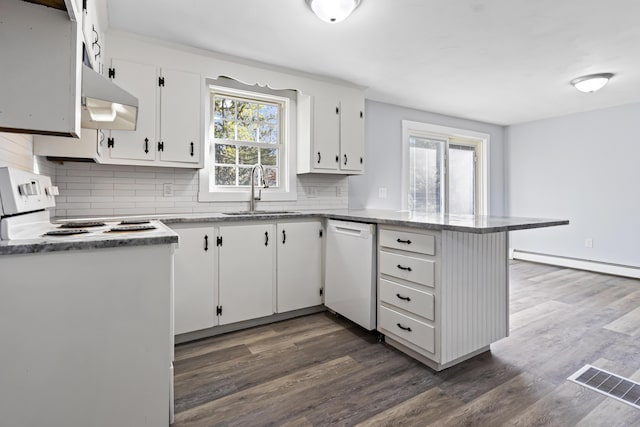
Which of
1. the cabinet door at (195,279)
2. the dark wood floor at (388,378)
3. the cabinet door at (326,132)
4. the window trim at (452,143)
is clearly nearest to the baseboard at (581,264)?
the window trim at (452,143)

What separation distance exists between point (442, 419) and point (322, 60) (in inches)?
111

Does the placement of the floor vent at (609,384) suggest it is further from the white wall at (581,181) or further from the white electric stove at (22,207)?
the white wall at (581,181)

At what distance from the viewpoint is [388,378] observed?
1.88 meters

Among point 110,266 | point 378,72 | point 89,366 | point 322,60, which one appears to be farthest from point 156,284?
point 378,72

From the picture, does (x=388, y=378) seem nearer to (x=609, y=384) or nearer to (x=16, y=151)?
(x=609, y=384)

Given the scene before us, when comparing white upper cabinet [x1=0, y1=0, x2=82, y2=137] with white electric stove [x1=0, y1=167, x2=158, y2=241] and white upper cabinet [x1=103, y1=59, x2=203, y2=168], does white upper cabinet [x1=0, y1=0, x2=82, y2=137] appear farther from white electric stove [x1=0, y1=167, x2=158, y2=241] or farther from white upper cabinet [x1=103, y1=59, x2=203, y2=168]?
white upper cabinet [x1=103, y1=59, x2=203, y2=168]

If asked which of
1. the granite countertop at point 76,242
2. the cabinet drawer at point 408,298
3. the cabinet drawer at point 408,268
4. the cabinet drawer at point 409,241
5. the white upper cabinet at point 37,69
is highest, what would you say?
the white upper cabinet at point 37,69

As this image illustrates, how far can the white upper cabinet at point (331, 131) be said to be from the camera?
326 cm

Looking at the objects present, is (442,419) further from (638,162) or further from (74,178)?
(638,162)

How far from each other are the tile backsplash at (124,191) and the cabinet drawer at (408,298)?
5.11ft

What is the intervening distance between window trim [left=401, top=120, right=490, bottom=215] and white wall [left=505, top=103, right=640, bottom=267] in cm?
56

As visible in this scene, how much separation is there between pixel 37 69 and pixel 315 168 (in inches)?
93.0

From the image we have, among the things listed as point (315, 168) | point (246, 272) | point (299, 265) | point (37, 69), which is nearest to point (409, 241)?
point (299, 265)

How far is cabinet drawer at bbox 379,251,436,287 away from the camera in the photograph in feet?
6.28
